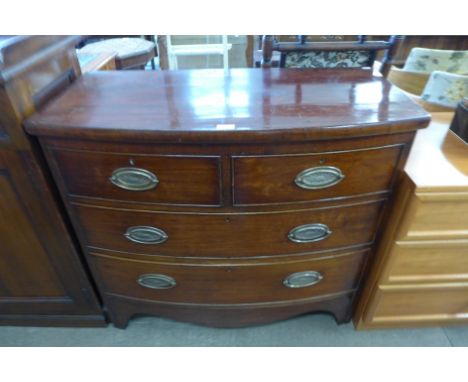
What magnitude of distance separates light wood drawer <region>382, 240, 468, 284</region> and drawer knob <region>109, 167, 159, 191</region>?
0.75 meters

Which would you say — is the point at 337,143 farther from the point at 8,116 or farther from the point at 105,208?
the point at 8,116

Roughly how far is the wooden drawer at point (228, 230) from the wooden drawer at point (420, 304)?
1.01 feet

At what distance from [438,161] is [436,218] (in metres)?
0.17

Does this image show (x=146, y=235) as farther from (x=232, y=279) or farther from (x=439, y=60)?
(x=439, y=60)

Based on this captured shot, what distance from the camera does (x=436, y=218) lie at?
89cm

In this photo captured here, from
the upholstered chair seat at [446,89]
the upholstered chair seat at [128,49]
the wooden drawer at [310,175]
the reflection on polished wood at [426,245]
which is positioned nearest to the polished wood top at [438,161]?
the reflection on polished wood at [426,245]

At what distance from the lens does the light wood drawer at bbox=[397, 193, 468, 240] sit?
841mm

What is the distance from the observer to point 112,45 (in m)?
1.94

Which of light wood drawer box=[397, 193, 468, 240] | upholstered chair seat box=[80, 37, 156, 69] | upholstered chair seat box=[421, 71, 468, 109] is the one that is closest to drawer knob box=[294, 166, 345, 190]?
light wood drawer box=[397, 193, 468, 240]

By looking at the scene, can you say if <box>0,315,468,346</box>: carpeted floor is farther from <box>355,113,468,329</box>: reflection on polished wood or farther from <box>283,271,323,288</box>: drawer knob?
<box>283,271,323,288</box>: drawer knob

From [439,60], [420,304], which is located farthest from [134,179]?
[439,60]

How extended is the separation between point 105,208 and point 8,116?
31 cm

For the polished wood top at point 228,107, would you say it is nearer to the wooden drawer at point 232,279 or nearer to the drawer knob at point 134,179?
the drawer knob at point 134,179
